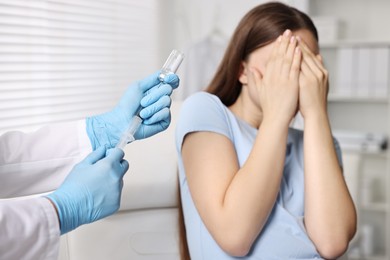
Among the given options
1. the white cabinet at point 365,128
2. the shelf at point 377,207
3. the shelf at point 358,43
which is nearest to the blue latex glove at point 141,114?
the white cabinet at point 365,128

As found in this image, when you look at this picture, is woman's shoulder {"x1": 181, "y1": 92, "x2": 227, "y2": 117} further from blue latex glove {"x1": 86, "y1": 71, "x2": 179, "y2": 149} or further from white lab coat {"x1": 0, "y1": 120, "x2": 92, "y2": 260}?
white lab coat {"x1": 0, "y1": 120, "x2": 92, "y2": 260}

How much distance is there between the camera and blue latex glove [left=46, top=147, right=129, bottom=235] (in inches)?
34.7

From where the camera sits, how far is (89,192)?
92 centimetres

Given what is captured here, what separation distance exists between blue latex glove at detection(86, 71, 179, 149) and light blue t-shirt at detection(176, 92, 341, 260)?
0.13m

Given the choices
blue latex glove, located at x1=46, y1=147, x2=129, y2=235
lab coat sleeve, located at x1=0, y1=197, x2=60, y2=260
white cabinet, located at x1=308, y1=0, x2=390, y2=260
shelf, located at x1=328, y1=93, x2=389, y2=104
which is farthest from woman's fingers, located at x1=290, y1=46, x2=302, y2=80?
shelf, located at x1=328, y1=93, x2=389, y2=104

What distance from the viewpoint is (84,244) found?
1303mm

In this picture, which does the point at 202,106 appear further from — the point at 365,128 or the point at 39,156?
the point at 365,128

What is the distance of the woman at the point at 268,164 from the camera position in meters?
1.15

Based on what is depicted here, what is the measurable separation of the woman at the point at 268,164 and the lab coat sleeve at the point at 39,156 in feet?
0.86

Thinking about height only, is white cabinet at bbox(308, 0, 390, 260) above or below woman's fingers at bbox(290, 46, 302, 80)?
below

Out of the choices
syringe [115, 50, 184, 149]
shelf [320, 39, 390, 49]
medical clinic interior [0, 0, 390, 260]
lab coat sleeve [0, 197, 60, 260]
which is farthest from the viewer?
shelf [320, 39, 390, 49]

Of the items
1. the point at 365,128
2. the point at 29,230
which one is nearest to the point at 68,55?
the point at 29,230

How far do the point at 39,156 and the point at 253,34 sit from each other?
66 centimetres

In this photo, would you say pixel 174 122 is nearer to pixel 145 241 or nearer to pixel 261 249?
pixel 145 241
